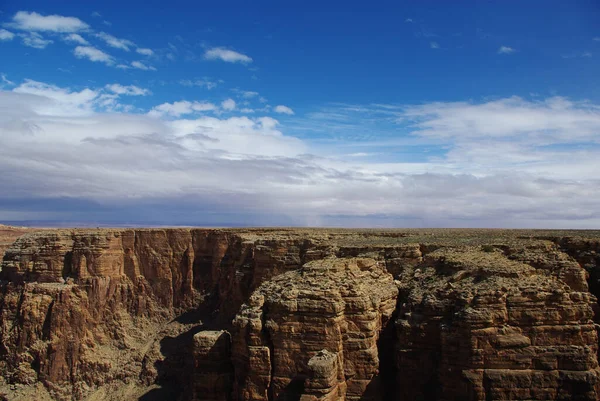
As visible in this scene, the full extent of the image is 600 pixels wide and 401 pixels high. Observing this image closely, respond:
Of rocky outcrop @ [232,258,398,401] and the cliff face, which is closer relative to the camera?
the cliff face

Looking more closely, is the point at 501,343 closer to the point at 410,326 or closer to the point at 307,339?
the point at 410,326

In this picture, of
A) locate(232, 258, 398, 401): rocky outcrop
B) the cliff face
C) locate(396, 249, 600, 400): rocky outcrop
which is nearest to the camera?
locate(396, 249, 600, 400): rocky outcrop

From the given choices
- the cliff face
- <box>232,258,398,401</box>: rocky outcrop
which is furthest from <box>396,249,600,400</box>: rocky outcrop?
<box>232,258,398,401</box>: rocky outcrop

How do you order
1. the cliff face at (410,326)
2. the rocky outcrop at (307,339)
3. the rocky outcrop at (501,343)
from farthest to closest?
the rocky outcrop at (307,339), the cliff face at (410,326), the rocky outcrop at (501,343)

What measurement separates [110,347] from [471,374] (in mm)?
41537

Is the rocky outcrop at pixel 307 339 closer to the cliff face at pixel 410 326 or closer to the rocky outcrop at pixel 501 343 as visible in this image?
the cliff face at pixel 410 326

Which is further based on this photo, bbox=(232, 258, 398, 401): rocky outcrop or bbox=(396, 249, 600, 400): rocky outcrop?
bbox=(232, 258, 398, 401): rocky outcrop

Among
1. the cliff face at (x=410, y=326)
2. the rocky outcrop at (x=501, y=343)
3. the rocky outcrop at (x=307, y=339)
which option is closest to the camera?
the rocky outcrop at (x=501, y=343)

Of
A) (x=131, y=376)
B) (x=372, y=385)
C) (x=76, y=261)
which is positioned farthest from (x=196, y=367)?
(x=76, y=261)

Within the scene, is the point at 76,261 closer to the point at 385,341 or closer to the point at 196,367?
the point at 196,367

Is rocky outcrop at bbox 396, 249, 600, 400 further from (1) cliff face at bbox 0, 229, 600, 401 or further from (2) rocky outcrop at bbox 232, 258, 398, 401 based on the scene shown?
(2) rocky outcrop at bbox 232, 258, 398, 401

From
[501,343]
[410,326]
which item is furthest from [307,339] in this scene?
[501,343]

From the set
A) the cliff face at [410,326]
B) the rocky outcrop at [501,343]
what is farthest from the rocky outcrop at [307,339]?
the rocky outcrop at [501,343]

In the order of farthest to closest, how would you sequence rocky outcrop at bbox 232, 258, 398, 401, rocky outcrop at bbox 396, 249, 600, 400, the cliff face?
rocky outcrop at bbox 232, 258, 398, 401, the cliff face, rocky outcrop at bbox 396, 249, 600, 400
